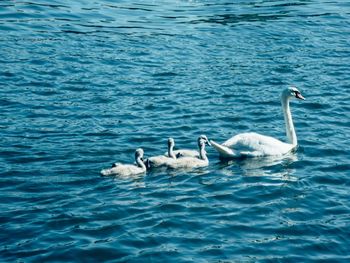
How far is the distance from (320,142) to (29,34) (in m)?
14.4

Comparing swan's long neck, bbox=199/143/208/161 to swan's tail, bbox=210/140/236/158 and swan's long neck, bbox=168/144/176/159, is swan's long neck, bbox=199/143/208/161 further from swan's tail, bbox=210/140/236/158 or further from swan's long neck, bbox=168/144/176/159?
→ swan's long neck, bbox=168/144/176/159

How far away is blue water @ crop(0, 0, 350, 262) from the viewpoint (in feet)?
54.2

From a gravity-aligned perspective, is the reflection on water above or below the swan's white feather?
below

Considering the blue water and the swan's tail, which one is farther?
the swan's tail

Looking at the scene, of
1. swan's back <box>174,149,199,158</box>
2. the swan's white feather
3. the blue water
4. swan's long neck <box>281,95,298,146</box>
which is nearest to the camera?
the blue water

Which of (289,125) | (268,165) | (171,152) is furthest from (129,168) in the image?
(289,125)

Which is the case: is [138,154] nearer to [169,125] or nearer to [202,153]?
[202,153]

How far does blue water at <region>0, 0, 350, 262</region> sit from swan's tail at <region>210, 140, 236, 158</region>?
10.3 inches

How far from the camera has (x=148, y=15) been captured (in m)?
37.4

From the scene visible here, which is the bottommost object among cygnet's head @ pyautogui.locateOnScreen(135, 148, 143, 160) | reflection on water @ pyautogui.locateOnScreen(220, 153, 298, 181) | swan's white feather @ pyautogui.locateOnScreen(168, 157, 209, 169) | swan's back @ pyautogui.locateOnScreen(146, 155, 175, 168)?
reflection on water @ pyautogui.locateOnScreen(220, 153, 298, 181)

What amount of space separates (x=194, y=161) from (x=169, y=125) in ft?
10.6

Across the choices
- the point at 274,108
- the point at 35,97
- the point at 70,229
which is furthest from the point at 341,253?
the point at 35,97

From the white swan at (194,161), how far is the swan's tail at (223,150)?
0.26m

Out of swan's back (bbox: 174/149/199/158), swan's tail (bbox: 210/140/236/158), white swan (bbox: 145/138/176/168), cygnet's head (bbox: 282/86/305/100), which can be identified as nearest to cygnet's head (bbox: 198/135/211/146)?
swan's tail (bbox: 210/140/236/158)
